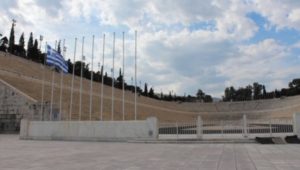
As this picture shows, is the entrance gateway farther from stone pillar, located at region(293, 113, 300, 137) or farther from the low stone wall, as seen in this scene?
the low stone wall

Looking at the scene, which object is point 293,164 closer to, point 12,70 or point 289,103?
point 12,70

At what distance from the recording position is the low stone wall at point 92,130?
802 inches

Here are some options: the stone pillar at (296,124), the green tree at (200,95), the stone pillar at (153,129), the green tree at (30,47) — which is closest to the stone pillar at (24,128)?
the stone pillar at (153,129)

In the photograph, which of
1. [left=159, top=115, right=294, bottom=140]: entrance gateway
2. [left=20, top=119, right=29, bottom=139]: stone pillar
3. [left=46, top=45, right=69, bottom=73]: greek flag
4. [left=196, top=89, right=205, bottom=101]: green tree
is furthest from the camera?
[left=196, top=89, right=205, bottom=101]: green tree

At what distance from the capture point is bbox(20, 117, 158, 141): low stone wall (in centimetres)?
2038

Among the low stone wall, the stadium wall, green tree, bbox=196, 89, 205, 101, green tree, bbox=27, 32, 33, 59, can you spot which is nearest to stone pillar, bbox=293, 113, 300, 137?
the low stone wall

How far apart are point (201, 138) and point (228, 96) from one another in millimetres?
101940

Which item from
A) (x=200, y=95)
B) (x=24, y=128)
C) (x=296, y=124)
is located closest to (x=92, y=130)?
(x=24, y=128)

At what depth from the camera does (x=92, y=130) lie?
22.4 metres

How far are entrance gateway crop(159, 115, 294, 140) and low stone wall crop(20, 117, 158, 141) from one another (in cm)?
146

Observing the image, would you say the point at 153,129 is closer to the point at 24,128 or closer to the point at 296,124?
the point at 296,124

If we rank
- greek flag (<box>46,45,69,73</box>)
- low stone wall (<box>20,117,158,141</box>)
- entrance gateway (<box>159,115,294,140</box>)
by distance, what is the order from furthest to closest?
greek flag (<box>46,45,69,73</box>), low stone wall (<box>20,117,158,141</box>), entrance gateway (<box>159,115,294,140</box>)

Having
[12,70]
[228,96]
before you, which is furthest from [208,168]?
[228,96]

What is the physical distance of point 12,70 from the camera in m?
45.6
